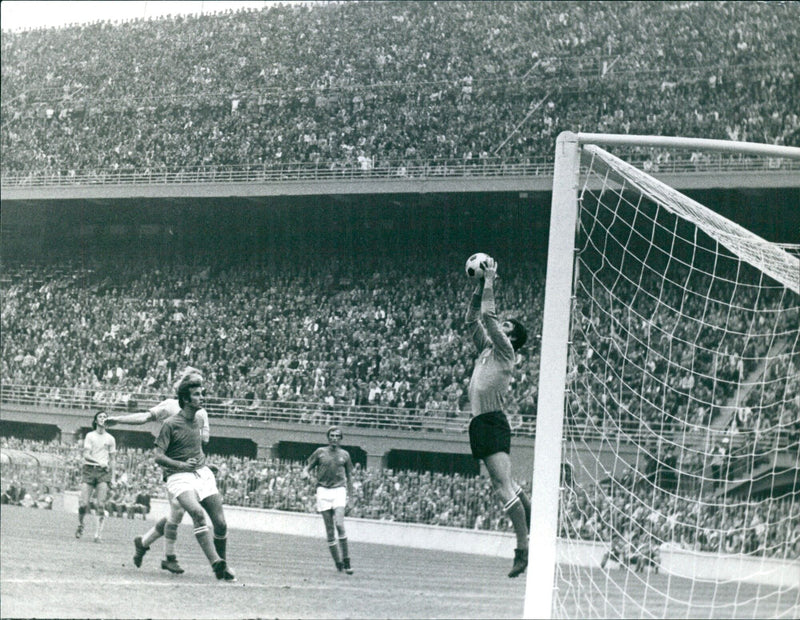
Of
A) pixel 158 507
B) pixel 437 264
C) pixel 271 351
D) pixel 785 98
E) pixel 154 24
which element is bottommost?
pixel 158 507

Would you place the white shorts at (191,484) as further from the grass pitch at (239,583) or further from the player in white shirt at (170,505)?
the grass pitch at (239,583)

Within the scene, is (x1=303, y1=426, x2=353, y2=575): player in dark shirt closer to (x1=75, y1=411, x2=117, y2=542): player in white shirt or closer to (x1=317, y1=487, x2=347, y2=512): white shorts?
(x1=317, y1=487, x2=347, y2=512): white shorts

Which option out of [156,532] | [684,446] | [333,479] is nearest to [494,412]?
[156,532]

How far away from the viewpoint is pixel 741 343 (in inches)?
685

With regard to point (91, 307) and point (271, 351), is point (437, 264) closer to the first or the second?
point (271, 351)

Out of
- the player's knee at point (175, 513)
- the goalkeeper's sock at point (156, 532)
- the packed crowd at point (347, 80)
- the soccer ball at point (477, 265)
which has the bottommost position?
the goalkeeper's sock at point (156, 532)

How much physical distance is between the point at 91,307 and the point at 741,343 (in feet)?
40.1

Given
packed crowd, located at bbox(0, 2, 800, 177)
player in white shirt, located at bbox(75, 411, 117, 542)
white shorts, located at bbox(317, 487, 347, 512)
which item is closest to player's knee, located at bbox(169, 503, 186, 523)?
white shorts, located at bbox(317, 487, 347, 512)

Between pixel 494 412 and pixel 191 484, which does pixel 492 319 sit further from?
pixel 191 484

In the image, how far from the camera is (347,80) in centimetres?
2269

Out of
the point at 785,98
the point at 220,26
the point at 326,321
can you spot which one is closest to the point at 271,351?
the point at 326,321

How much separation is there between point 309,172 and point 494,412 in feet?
53.8

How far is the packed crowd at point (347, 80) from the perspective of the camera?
21234mm

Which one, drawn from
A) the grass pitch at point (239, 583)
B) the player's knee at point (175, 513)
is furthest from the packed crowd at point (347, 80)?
the player's knee at point (175, 513)
